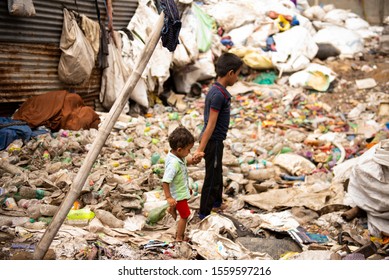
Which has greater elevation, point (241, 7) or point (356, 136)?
point (241, 7)

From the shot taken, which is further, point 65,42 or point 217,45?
point 217,45

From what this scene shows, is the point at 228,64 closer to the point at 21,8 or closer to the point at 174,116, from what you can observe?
the point at 21,8

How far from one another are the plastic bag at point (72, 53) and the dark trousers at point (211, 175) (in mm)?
3202

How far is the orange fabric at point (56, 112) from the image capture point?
5.44m

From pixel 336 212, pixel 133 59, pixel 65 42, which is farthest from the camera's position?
pixel 133 59

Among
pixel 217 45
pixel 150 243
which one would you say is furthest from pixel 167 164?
pixel 217 45

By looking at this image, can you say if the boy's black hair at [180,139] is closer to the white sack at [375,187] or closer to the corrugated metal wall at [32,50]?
the white sack at [375,187]

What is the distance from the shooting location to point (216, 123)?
3.60m

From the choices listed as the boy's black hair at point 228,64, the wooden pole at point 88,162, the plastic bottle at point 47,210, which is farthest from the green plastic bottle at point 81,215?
the boy's black hair at point 228,64

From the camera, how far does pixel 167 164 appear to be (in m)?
3.08

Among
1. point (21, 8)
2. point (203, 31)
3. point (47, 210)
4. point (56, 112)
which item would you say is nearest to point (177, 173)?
point (47, 210)

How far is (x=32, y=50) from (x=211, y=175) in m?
3.34

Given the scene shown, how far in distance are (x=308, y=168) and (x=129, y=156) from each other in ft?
7.36
